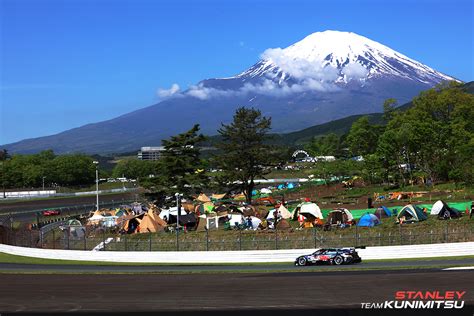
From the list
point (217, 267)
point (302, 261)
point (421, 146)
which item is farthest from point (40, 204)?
point (302, 261)

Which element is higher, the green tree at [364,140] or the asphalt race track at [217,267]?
the green tree at [364,140]

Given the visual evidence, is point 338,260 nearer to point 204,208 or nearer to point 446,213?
point 446,213

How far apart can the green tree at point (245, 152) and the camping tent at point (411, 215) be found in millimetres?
31380

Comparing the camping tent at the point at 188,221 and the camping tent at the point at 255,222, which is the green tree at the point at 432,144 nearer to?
the camping tent at the point at 255,222

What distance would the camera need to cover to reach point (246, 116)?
8169cm

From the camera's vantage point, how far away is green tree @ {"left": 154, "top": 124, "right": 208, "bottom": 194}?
7906cm

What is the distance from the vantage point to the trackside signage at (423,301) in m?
19.0

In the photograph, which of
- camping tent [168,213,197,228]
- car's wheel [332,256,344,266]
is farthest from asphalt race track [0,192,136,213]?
car's wheel [332,256,344,266]

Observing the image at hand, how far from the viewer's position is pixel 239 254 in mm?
41250

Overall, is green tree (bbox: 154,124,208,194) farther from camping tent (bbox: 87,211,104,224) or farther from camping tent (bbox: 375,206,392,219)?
camping tent (bbox: 375,206,392,219)

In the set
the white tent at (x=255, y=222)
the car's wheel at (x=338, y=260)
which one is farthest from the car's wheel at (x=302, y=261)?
the white tent at (x=255, y=222)

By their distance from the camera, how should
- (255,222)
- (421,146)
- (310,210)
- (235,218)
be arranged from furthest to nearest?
1. (421,146)
2. (310,210)
3. (235,218)
4. (255,222)

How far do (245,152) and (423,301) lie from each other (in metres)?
59.8

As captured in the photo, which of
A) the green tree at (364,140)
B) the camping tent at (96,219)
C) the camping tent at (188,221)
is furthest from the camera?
the green tree at (364,140)
